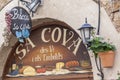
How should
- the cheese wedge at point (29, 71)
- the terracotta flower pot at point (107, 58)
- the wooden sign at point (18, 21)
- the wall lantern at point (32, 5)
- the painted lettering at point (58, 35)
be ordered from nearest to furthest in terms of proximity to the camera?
the terracotta flower pot at point (107, 58) < the wooden sign at point (18, 21) < the wall lantern at point (32, 5) < the painted lettering at point (58, 35) < the cheese wedge at point (29, 71)

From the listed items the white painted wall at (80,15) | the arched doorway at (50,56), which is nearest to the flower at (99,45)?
the white painted wall at (80,15)

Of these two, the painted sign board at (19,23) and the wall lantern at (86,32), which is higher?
the painted sign board at (19,23)

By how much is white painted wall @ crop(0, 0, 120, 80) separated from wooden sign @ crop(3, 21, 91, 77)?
400mm

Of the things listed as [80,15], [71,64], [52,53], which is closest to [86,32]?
[80,15]

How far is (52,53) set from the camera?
22.9 ft

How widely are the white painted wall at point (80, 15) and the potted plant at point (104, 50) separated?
91 mm

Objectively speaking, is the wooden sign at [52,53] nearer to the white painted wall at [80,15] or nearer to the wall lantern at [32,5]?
the white painted wall at [80,15]

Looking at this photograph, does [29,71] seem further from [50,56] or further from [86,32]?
[86,32]

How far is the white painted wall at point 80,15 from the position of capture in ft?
18.8

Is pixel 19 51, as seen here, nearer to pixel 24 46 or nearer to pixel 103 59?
pixel 24 46

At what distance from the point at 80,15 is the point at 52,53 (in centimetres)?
111

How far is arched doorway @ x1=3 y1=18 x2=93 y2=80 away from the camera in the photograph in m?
6.62

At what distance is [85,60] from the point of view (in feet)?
21.5

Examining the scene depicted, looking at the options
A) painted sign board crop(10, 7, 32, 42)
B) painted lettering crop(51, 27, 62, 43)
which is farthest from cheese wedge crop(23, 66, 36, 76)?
painted sign board crop(10, 7, 32, 42)
